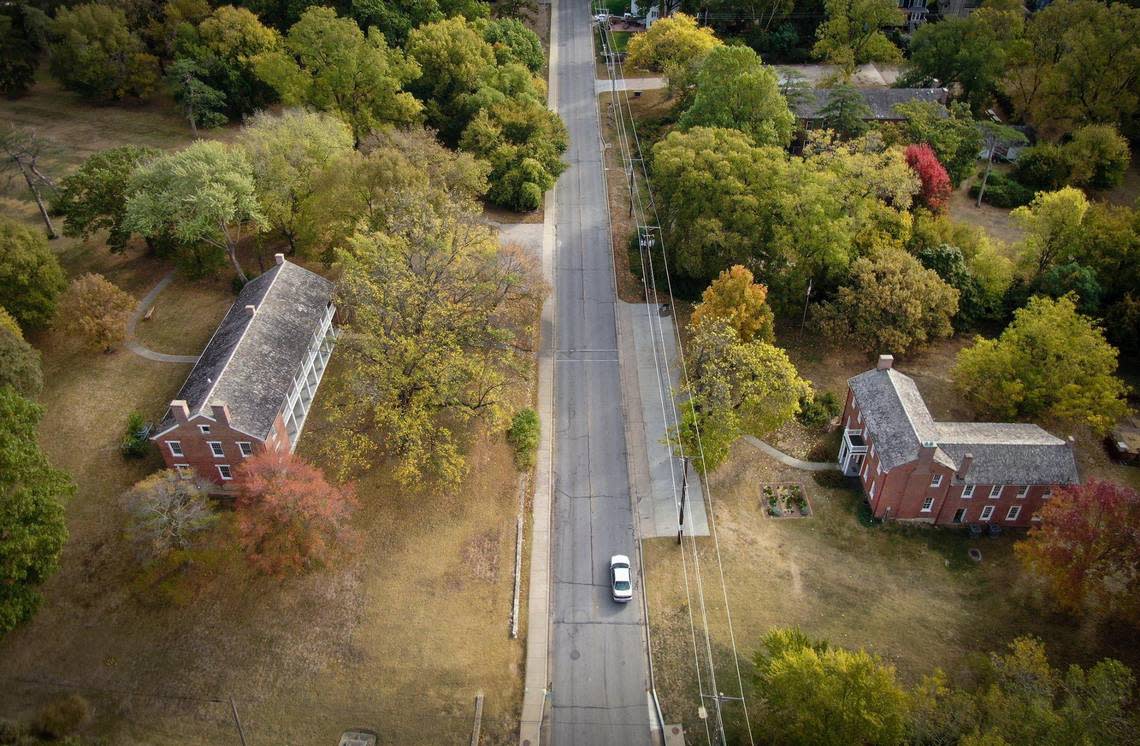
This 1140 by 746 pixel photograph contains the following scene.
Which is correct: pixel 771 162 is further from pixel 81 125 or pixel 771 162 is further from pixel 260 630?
pixel 81 125

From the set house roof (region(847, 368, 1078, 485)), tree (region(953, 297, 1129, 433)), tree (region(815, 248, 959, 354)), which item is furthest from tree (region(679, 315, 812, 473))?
tree (region(953, 297, 1129, 433))

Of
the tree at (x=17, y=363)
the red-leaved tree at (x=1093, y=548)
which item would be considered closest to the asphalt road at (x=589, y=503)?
the red-leaved tree at (x=1093, y=548)

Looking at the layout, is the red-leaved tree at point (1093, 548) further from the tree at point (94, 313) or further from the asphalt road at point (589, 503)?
the tree at point (94, 313)

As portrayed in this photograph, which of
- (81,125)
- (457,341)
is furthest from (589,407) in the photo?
(81,125)

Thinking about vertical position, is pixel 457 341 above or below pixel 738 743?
above

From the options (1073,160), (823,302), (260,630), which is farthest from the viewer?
(1073,160)

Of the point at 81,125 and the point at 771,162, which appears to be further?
the point at 81,125

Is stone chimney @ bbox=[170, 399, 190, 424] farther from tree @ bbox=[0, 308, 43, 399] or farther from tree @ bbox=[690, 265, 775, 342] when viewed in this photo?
tree @ bbox=[690, 265, 775, 342]
